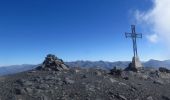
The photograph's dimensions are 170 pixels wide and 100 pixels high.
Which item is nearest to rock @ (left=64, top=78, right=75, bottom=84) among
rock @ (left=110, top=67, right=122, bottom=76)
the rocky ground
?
the rocky ground

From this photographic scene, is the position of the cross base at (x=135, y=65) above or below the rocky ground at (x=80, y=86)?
above

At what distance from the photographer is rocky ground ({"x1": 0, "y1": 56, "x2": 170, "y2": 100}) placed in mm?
38281

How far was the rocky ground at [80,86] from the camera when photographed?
126 ft

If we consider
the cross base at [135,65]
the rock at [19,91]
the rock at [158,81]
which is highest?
the cross base at [135,65]

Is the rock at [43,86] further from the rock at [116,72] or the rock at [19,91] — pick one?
the rock at [116,72]

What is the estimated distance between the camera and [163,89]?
48.7m

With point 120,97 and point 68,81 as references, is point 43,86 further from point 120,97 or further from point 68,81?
point 120,97

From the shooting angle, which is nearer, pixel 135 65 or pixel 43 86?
pixel 43 86

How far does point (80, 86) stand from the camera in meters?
42.3

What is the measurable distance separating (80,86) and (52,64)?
1315 cm

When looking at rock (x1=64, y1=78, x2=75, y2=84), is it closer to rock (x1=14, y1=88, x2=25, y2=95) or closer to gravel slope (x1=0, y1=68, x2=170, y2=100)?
gravel slope (x1=0, y1=68, x2=170, y2=100)

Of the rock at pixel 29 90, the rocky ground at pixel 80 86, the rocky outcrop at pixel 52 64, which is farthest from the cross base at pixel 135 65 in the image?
the rock at pixel 29 90

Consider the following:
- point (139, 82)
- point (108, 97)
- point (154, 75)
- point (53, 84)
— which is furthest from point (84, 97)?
point (154, 75)

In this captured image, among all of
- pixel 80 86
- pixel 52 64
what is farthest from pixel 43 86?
pixel 52 64
